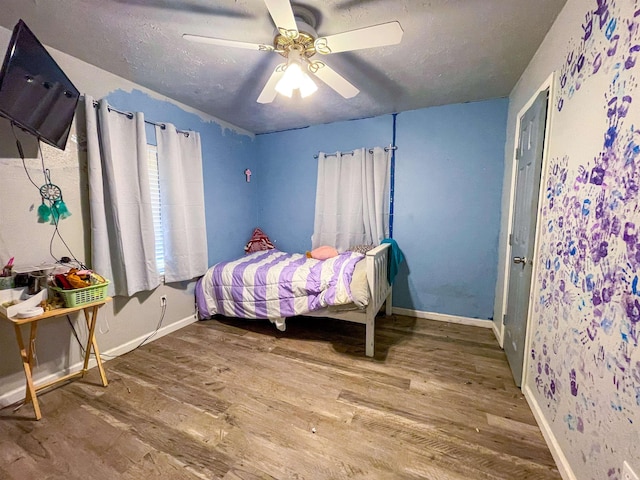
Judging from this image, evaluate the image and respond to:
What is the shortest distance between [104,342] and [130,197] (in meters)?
1.23

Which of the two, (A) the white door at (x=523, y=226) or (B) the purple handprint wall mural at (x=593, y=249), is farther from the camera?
(A) the white door at (x=523, y=226)

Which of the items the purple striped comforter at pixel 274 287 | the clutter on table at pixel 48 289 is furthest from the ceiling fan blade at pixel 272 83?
the clutter on table at pixel 48 289

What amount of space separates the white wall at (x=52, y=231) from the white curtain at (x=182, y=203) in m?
0.39

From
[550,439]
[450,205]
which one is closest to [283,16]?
[450,205]

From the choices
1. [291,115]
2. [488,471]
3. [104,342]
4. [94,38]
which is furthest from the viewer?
[291,115]

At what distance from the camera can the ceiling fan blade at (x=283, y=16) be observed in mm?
1170

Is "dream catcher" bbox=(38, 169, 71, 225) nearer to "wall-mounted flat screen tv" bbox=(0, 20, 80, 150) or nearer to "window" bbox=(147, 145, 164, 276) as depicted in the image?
"wall-mounted flat screen tv" bbox=(0, 20, 80, 150)

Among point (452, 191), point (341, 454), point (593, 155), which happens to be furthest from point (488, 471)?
point (452, 191)

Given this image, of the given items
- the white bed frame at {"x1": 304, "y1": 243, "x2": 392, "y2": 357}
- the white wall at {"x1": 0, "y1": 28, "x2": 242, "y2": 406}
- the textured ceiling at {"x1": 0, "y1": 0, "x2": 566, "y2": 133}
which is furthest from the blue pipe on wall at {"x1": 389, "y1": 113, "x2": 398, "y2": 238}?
the white wall at {"x1": 0, "y1": 28, "x2": 242, "y2": 406}

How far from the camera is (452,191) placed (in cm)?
279

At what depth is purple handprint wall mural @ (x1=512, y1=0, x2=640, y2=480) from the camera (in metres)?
0.87

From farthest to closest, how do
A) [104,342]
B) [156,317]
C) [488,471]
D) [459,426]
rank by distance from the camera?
[156,317] < [104,342] < [459,426] < [488,471]

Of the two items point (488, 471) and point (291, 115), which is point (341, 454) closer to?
point (488, 471)

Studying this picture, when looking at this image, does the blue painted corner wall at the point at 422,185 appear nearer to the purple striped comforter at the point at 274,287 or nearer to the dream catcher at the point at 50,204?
the purple striped comforter at the point at 274,287
